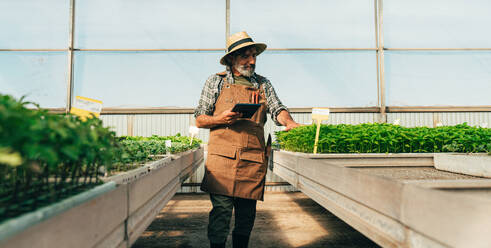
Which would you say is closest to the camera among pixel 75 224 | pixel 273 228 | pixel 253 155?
pixel 75 224

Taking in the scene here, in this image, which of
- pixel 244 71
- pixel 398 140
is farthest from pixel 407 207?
pixel 398 140

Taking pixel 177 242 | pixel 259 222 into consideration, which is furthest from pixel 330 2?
pixel 177 242

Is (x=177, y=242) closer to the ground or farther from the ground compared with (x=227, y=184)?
closer to the ground

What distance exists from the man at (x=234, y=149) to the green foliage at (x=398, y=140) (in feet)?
4.57

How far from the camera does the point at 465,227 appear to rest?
0.99 m

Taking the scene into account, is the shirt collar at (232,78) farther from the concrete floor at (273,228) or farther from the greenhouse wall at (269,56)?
the greenhouse wall at (269,56)

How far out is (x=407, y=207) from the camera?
127 centimetres

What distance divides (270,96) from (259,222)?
2506 millimetres

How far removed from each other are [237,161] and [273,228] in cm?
231

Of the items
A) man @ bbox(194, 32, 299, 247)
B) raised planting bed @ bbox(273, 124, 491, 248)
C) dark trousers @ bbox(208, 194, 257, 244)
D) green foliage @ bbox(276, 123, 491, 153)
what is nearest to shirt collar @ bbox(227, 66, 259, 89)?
man @ bbox(194, 32, 299, 247)

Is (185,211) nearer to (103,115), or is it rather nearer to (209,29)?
(103,115)

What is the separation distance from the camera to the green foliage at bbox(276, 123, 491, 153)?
3658 millimetres

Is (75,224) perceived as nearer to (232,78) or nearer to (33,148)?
(33,148)

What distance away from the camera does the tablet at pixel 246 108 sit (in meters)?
2.20
